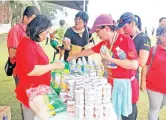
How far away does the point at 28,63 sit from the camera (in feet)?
5.11

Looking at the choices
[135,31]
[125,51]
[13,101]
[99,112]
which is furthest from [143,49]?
[13,101]

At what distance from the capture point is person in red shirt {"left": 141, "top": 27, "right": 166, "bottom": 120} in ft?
8.00

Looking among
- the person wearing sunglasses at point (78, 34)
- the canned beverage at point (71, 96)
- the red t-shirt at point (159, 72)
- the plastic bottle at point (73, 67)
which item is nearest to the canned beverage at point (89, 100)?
the canned beverage at point (71, 96)

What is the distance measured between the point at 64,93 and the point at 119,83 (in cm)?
48

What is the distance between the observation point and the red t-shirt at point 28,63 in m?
1.57

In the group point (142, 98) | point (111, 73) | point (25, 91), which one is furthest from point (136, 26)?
point (142, 98)

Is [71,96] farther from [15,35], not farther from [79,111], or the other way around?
[15,35]

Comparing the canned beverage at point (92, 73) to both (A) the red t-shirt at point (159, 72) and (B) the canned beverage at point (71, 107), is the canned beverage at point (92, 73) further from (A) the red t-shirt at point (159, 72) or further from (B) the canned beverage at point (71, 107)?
(A) the red t-shirt at point (159, 72)

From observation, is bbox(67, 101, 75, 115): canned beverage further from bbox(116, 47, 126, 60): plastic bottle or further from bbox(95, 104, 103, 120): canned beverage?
bbox(116, 47, 126, 60): plastic bottle

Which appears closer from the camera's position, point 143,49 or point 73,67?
point 73,67

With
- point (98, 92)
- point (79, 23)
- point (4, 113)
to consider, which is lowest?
point (4, 113)

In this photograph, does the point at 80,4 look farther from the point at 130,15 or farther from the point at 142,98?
the point at 130,15

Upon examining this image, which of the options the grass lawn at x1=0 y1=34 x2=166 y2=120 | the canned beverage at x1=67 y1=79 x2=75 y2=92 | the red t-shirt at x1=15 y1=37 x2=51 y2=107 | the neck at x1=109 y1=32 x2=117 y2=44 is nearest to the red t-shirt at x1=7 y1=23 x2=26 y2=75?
the grass lawn at x1=0 y1=34 x2=166 y2=120

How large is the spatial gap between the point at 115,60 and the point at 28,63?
55 centimetres
